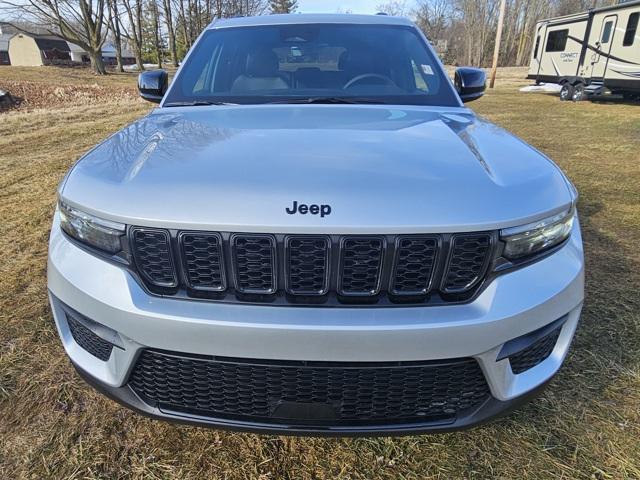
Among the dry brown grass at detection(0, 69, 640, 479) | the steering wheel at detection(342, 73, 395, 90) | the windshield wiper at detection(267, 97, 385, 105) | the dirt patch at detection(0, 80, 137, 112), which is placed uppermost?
the steering wheel at detection(342, 73, 395, 90)

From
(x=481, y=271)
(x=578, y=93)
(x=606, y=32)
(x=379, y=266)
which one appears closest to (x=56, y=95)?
(x=379, y=266)

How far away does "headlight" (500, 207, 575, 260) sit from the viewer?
1.51m

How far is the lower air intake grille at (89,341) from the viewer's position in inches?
65.0

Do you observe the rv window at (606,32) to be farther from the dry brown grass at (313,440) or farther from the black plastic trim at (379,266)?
the black plastic trim at (379,266)

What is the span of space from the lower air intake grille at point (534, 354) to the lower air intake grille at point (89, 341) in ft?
4.67

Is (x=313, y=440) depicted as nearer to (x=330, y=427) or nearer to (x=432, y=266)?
(x=330, y=427)

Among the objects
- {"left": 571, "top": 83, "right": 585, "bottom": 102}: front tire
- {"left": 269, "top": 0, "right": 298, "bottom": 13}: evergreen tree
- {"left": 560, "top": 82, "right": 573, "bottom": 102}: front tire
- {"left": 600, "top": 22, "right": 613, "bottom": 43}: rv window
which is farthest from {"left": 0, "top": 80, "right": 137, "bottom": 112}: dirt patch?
{"left": 269, "top": 0, "right": 298, "bottom": 13}: evergreen tree

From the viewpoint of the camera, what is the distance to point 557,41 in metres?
18.9

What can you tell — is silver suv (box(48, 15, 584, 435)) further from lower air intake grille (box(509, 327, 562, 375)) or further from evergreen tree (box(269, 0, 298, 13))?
evergreen tree (box(269, 0, 298, 13))

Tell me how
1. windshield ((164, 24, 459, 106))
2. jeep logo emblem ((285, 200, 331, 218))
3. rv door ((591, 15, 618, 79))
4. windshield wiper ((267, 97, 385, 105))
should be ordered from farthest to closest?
1. rv door ((591, 15, 618, 79))
2. windshield ((164, 24, 459, 106))
3. windshield wiper ((267, 97, 385, 105))
4. jeep logo emblem ((285, 200, 331, 218))

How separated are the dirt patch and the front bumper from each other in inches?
598

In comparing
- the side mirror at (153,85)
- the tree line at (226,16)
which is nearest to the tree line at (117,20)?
the tree line at (226,16)

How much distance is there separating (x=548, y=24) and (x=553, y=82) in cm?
264

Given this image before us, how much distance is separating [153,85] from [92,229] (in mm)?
1792
